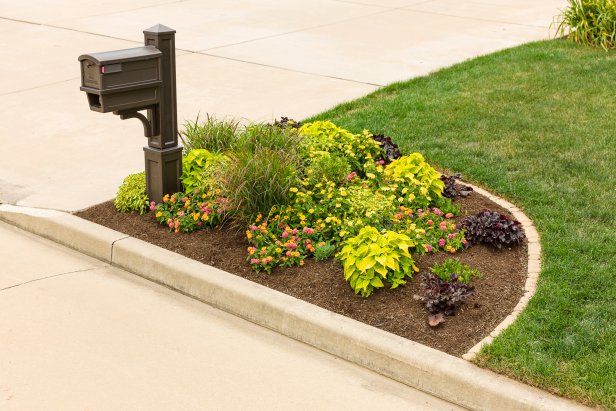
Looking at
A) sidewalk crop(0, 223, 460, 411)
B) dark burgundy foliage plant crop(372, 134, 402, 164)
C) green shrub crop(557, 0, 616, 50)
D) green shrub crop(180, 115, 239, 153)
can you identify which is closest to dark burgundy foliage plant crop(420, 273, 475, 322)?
sidewalk crop(0, 223, 460, 411)

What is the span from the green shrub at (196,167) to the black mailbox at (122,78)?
55 cm

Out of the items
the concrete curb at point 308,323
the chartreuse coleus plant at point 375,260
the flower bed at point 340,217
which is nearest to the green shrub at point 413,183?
the flower bed at point 340,217

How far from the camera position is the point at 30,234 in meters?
7.14

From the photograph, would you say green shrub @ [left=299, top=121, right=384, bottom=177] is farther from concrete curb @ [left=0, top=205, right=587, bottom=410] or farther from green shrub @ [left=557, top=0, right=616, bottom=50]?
green shrub @ [left=557, top=0, right=616, bottom=50]

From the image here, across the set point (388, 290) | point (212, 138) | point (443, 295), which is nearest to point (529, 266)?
point (443, 295)

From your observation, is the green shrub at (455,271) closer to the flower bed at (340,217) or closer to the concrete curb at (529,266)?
the flower bed at (340,217)

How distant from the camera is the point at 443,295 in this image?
5.53m

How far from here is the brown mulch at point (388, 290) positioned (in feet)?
17.8

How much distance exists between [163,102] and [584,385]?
11.8 ft

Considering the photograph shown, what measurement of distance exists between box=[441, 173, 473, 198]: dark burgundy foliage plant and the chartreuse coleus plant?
46.9 inches

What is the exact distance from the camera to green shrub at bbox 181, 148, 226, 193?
6977 millimetres

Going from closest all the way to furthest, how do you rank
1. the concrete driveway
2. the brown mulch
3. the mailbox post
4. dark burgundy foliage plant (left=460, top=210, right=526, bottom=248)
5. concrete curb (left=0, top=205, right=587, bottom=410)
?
concrete curb (left=0, top=205, right=587, bottom=410), the brown mulch, dark burgundy foliage plant (left=460, top=210, right=526, bottom=248), the mailbox post, the concrete driveway

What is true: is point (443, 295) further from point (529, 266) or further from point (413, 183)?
point (413, 183)

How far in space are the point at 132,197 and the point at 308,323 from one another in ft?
7.12
